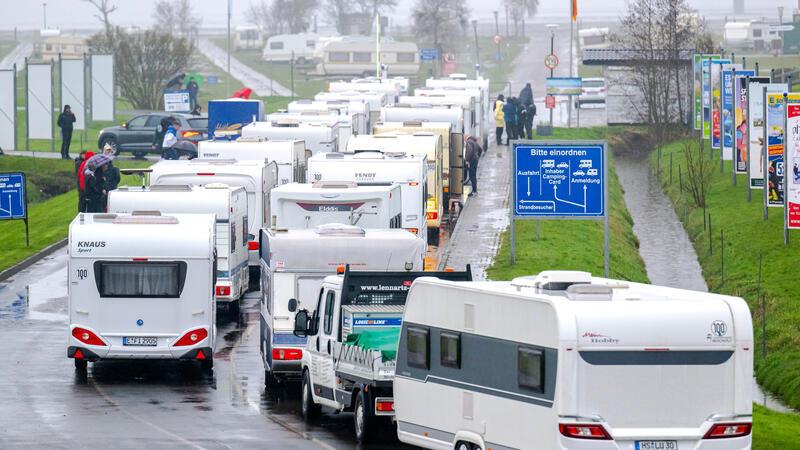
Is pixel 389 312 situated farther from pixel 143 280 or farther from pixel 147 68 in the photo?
pixel 147 68

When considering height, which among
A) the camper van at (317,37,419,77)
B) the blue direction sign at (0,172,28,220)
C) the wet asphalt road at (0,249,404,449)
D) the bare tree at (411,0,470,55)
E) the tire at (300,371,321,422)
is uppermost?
the bare tree at (411,0,470,55)

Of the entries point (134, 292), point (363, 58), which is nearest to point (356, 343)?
point (134, 292)

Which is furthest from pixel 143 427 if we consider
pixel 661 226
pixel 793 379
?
pixel 661 226

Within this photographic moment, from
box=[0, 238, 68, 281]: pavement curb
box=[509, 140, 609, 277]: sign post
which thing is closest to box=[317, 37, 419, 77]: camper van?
box=[0, 238, 68, 281]: pavement curb

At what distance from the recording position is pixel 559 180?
2998cm

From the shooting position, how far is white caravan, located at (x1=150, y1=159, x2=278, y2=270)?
3192cm

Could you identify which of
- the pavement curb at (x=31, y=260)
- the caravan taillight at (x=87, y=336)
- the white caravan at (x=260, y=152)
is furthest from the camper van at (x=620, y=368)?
the pavement curb at (x=31, y=260)

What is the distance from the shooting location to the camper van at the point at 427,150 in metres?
37.7

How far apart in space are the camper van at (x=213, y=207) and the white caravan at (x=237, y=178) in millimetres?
1362

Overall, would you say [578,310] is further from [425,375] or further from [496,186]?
[496,186]

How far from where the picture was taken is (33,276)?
35.8 m

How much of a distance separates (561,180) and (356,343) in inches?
409

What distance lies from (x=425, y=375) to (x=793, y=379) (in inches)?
390

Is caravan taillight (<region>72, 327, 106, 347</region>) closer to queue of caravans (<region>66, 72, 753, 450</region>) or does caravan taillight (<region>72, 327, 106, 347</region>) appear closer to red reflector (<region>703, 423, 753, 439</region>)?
queue of caravans (<region>66, 72, 753, 450</region>)
